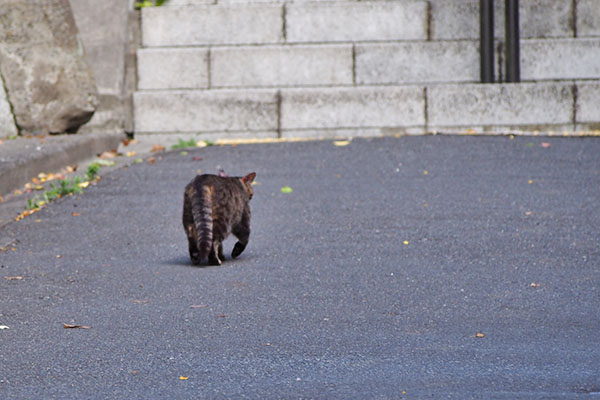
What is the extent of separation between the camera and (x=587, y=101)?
1252 cm

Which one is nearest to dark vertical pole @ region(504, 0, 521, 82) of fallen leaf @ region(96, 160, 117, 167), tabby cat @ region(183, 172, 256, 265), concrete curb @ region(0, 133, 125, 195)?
concrete curb @ region(0, 133, 125, 195)

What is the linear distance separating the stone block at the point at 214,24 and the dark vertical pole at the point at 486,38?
2.55 metres

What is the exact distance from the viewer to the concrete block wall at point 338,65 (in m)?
12.5

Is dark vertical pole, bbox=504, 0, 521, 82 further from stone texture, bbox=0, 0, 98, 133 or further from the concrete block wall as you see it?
stone texture, bbox=0, 0, 98, 133

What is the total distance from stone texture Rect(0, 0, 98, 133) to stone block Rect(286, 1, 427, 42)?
9.69 ft

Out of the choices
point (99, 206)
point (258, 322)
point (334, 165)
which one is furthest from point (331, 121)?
point (258, 322)

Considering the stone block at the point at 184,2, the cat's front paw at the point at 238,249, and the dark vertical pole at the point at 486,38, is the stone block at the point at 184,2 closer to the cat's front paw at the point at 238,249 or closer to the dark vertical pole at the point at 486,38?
the dark vertical pole at the point at 486,38

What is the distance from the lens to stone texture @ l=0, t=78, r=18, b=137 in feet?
36.8

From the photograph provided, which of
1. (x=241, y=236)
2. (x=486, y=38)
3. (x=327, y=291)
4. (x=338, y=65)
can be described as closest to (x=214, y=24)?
(x=338, y=65)

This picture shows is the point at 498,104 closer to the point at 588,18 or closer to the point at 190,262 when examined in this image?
the point at 588,18

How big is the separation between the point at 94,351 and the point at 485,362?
1.66 m

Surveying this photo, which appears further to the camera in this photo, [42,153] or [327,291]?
[42,153]

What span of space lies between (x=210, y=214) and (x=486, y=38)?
7.25 metres

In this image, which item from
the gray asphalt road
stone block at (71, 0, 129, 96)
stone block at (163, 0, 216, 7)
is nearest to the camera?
the gray asphalt road
